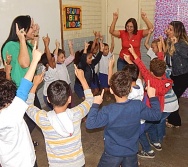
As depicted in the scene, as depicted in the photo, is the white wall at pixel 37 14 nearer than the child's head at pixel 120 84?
No

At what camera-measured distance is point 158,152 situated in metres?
2.81

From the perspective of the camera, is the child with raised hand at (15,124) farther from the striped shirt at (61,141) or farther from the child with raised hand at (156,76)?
the child with raised hand at (156,76)

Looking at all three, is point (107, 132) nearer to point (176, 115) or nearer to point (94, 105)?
point (94, 105)

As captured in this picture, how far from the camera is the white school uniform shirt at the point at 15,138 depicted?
138 cm

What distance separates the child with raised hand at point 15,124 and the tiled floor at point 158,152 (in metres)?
1.17

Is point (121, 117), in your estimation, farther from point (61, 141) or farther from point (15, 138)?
point (15, 138)

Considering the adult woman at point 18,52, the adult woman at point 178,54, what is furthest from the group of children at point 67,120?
the adult woman at point 178,54

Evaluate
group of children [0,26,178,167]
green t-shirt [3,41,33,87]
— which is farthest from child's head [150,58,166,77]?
green t-shirt [3,41,33,87]

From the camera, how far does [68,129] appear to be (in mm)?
1559

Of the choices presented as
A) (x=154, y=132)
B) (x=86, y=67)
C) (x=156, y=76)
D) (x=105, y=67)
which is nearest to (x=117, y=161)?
(x=156, y=76)

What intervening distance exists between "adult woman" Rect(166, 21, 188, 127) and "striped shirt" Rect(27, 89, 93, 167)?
194 cm

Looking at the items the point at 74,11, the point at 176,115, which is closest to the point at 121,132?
the point at 176,115

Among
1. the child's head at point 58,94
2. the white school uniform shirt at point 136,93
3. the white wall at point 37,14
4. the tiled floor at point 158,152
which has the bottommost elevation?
the tiled floor at point 158,152

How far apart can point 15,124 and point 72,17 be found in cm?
363
